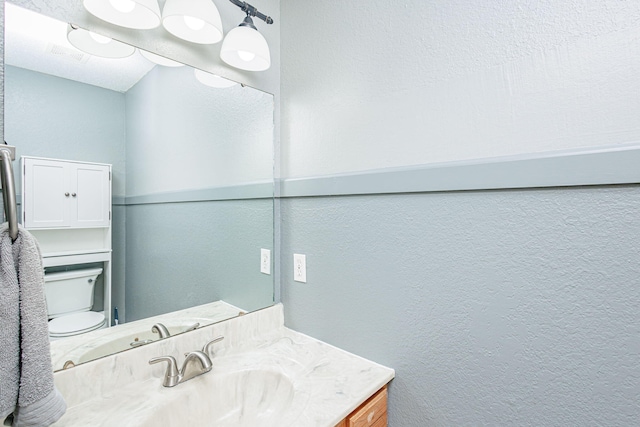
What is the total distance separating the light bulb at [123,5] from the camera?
826mm

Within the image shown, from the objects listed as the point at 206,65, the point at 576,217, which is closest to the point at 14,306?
the point at 206,65

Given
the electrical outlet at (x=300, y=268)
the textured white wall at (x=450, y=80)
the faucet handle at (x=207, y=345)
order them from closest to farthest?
1. the textured white wall at (x=450, y=80)
2. the faucet handle at (x=207, y=345)
3. the electrical outlet at (x=300, y=268)

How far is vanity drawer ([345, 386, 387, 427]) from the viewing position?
0.83 metres

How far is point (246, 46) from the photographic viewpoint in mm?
1058

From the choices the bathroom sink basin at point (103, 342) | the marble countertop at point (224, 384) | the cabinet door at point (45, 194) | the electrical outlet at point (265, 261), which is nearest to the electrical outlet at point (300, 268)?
the electrical outlet at point (265, 261)

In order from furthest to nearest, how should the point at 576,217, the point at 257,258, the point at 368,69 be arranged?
1. the point at 257,258
2. the point at 368,69
3. the point at 576,217

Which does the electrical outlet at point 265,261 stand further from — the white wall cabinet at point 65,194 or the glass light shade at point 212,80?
the glass light shade at point 212,80

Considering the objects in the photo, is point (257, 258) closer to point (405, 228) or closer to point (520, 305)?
point (405, 228)

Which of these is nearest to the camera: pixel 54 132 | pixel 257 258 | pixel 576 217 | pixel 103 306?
pixel 576 217

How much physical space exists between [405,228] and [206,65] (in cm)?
92

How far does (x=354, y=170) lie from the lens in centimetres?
107

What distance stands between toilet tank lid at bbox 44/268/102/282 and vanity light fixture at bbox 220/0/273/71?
0.84 metres

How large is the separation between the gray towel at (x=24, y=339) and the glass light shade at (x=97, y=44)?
1.80 feet

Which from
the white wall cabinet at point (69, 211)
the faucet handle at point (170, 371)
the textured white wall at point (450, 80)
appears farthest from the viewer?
the faucet handle at point (170, 371)
